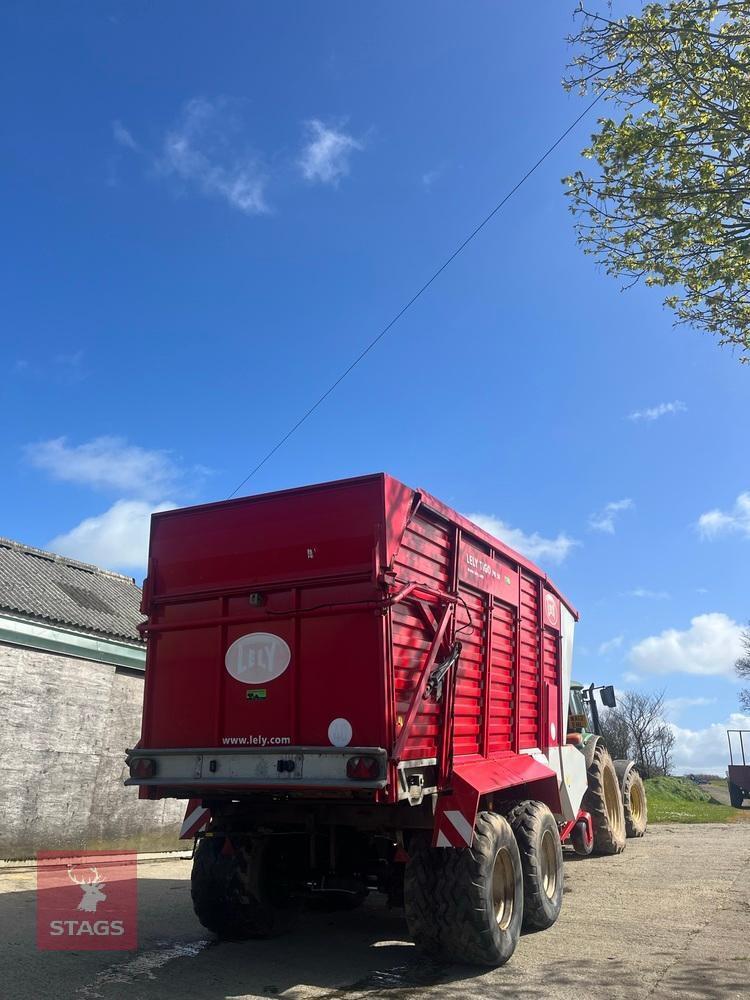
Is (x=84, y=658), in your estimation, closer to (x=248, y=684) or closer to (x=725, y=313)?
(x=248, y=684)

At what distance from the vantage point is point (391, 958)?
19.1 feet

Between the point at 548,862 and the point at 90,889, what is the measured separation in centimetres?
551

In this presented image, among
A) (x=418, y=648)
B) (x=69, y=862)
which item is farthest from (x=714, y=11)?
(x=69, y=862)

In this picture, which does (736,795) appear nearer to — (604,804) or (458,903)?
(604,804)

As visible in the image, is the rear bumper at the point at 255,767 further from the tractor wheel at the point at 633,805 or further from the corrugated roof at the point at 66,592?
the tractor wheel at the point at 633,805

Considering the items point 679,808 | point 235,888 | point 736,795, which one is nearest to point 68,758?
point 235,888

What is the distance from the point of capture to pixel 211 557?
5984 mm

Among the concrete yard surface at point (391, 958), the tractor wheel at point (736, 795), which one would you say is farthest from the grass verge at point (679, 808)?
the concrete yard surface at point (391, 958)

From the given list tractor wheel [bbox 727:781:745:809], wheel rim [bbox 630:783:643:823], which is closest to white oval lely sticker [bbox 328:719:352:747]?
wheel rim [bbox 630:783:643:823]

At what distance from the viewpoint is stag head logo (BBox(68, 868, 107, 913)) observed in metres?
7.72

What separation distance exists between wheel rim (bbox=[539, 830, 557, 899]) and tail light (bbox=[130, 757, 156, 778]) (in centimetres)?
339

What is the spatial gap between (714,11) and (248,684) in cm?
654

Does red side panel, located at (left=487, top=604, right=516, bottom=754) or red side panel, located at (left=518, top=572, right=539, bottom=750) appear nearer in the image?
red side panel, located at (left=487, top=604, right=516, bottom=754)

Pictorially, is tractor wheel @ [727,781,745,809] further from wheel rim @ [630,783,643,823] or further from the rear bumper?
the rear bumper
